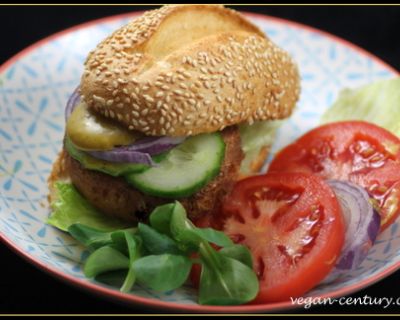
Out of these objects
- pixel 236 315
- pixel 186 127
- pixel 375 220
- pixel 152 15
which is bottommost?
pixel 236 315

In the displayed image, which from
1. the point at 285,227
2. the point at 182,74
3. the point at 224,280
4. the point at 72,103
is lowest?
the point at 224,280

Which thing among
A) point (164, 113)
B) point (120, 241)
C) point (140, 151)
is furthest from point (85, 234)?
point (164, 113)

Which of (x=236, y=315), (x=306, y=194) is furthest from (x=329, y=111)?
(x=236, y=315)

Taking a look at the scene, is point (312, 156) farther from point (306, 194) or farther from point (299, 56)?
point (299, 56)

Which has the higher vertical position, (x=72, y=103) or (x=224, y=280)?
(x=72, y=103)

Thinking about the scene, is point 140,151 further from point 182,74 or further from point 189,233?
point 189,233

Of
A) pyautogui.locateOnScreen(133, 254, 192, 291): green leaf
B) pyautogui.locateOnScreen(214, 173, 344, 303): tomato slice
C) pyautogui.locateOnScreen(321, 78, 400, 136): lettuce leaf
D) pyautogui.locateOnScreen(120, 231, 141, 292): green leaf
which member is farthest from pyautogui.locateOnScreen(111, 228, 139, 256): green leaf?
pyautogui.locateOnScreen(321, 78, 400, 136): lettuce leaf
